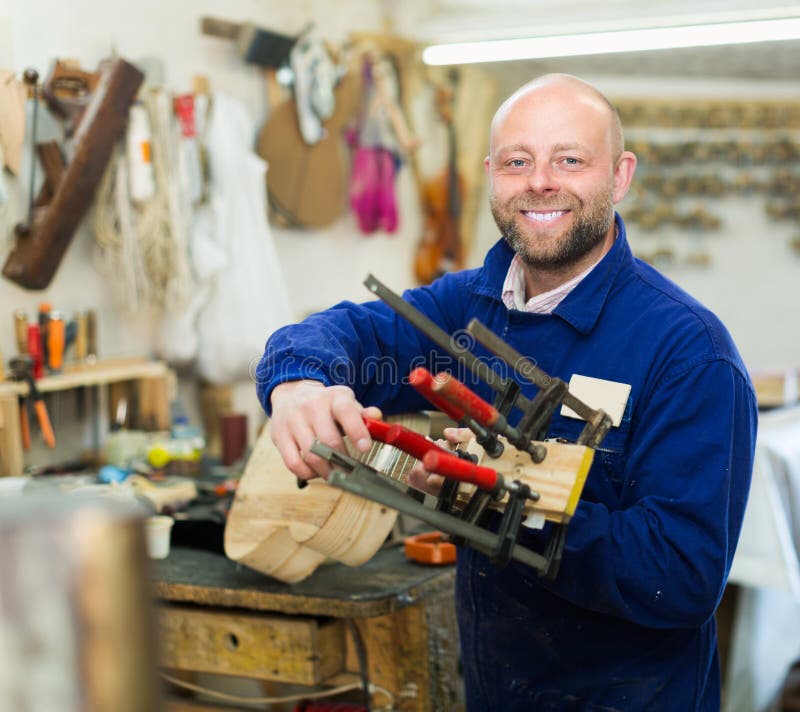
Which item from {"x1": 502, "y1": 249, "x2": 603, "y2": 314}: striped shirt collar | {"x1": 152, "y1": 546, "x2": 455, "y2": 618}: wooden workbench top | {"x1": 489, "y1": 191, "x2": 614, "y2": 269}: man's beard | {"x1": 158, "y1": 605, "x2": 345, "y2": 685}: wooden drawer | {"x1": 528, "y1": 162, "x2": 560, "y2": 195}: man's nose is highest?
{"x1": 528, "y1": 162, "x2": 560, "y2": 195}: man's nose

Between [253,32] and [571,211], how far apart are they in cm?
332

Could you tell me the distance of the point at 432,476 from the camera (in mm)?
1403

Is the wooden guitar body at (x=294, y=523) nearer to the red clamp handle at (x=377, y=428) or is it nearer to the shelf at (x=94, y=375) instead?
the red clamp handle at (x=377, y=428)

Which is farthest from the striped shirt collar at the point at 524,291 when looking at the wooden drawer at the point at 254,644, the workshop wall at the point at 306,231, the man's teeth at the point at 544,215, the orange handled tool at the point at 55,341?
the workshop wall at the point at 306,231

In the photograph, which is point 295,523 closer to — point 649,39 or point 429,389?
point 429,389

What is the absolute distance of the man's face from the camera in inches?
68.4

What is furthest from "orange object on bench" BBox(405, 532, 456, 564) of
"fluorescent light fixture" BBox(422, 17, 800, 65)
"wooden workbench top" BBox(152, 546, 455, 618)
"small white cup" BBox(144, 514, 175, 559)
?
"fluorescent light fixture" BBox(422, 17, 800, 65)

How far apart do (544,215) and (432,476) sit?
0.60m

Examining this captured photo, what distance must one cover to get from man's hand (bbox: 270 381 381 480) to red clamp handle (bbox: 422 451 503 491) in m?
0.20

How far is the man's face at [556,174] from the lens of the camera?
1736mm

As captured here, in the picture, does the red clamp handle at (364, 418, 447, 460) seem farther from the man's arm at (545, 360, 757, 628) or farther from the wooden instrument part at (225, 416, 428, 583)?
the wooden instrument part at (225, 416, 428, 583)

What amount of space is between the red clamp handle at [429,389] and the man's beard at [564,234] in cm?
54

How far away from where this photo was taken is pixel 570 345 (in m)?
1.75

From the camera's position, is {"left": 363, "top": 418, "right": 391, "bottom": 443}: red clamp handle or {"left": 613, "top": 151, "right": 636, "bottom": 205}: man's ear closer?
{"left": 363, "top": 418, "right": 391, "bottom": 443}: red clamp handle
